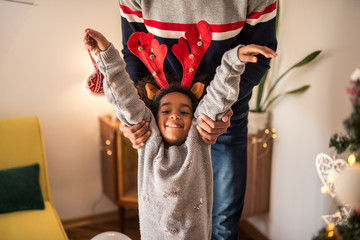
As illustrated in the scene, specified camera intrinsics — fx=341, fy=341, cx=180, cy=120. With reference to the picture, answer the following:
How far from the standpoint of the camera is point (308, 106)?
1.78 m

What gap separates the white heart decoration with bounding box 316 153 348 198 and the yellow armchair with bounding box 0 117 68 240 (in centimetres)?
131

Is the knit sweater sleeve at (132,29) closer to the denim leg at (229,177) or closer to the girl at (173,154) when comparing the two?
the girl at (173,154)

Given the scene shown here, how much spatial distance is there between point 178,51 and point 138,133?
1.06 feet

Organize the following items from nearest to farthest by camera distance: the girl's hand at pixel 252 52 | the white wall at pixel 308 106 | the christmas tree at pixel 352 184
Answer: the christmas tree at pixel 352 184 < the girl's hand at pixel 252 52 < the white wall at pixel 308 106

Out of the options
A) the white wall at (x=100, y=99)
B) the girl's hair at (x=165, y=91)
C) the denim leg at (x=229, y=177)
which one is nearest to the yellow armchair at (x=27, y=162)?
the white wall at (x=100, y=99)

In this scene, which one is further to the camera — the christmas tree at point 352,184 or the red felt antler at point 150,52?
the red felt antler at point 150,52

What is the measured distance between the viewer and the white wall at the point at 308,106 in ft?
4.99

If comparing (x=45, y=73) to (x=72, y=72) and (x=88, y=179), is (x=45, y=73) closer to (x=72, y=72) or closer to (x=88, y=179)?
(x=72, y=72)

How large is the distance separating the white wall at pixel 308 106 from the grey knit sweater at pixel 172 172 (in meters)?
0.79

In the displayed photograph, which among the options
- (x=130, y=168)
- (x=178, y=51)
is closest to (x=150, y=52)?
(x=178, y=51)

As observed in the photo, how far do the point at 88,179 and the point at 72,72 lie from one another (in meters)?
0.80

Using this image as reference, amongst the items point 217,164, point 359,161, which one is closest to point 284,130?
point 217,164

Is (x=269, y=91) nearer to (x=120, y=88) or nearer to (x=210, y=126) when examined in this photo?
(x=210, y=126)

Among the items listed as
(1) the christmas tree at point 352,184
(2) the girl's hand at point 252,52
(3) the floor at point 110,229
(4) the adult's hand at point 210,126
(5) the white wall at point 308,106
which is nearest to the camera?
(1) the christmas tree at point 352,184
